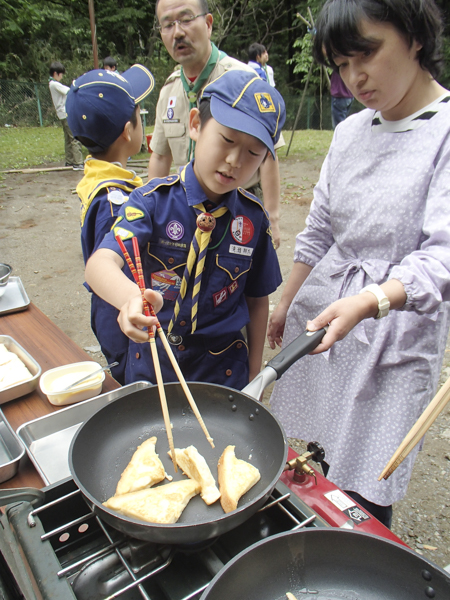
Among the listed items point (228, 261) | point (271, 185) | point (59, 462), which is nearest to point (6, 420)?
point (59, 462)

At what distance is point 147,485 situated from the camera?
110 centimetres

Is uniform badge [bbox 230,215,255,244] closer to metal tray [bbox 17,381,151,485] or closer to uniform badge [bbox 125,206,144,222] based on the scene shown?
uniform badge [bbox 125,206,144,222]

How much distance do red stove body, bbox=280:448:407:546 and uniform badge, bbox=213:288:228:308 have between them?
0.80 m

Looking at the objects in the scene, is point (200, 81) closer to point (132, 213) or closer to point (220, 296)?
point (132, 213)

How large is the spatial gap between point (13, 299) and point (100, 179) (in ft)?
2.70

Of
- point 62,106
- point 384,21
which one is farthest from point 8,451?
point 62,106

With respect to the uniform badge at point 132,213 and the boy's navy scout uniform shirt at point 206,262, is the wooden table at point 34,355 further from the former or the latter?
the uniform badge at point 132,213

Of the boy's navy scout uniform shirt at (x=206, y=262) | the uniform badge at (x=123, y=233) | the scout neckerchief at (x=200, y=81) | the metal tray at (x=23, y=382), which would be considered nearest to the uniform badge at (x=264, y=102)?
the boy's navy scout uniform shirt at (x=206, y=262)

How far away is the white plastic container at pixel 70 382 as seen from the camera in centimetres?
153

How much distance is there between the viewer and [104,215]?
2002mm

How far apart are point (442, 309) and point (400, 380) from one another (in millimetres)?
303

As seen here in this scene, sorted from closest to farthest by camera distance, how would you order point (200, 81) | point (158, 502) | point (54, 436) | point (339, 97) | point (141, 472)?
point (158, 502) < point (141, 472) < point (54, 436) < point (200, 81) < point (339, 97)

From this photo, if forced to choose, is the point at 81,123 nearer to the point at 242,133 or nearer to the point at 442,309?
the point at 242,133

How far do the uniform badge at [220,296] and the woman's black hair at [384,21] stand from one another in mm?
975
